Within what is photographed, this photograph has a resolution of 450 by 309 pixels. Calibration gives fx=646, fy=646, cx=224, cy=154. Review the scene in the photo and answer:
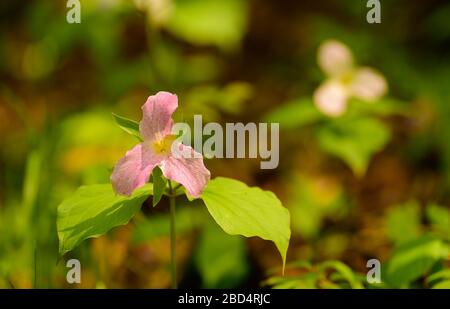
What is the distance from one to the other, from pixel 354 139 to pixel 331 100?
0.16m

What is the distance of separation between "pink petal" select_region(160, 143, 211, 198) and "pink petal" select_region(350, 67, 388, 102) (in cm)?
111

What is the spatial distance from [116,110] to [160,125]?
60.9 inches

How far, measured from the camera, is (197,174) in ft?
3.75

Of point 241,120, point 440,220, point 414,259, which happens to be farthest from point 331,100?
point 241,120

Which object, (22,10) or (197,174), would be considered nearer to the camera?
(197,174)

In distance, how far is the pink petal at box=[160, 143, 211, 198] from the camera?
1131 mm

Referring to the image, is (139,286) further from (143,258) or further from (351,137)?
(351,137)

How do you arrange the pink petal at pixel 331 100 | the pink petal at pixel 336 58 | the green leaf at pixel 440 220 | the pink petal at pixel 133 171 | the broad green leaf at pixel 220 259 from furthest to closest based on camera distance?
the pink petal at pixel 336 58 < the pink petal at pixel 331 100 < the broad green leaf at pixel 220 259 < the green leaf at pixel 440 220 < the pink petal at pixel 133 171

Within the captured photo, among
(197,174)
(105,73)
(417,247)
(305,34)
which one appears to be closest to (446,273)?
(417,247)

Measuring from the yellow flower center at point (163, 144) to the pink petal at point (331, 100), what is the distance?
3.17 ft

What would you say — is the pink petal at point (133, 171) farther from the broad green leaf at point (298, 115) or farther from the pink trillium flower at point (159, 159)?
the broad green leaf at point (298, 115)

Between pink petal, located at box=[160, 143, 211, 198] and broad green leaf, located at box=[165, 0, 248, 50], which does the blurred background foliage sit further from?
pink petal, located at box=[160, 143, 211, 198]

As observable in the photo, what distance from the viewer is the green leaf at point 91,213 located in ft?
3.79

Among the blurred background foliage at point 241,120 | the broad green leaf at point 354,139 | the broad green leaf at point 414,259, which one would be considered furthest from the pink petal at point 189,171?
the broad green leaf at point 354,139
